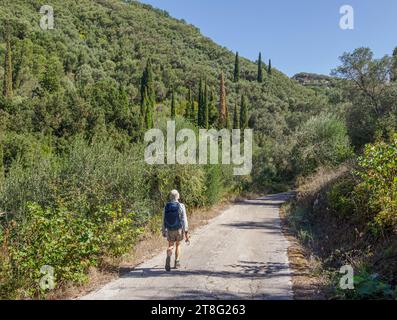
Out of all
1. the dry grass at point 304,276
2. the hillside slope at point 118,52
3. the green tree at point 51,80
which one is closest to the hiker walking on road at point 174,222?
the dry grass at point 304,276

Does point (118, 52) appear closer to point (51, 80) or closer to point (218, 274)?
point (51, 80)

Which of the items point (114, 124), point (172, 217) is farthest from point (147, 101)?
point (172, 217)

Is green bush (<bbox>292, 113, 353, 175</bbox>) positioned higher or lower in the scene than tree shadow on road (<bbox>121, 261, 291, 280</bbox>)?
higher

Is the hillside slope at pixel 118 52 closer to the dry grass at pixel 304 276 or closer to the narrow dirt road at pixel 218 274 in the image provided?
the narrow dirt road at pixel 218 274

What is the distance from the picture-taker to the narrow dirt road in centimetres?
696

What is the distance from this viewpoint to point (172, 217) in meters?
9.01

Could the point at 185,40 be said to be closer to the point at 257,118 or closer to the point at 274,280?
the point at 257,118

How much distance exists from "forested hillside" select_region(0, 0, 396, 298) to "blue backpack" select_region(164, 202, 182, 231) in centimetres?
100

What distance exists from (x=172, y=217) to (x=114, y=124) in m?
37.2

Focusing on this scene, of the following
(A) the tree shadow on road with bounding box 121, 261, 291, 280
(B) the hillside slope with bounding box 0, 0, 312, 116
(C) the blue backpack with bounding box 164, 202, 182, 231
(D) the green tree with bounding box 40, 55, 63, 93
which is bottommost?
(A) the tree shadow on road with bounding box 121, 261, 291, 280

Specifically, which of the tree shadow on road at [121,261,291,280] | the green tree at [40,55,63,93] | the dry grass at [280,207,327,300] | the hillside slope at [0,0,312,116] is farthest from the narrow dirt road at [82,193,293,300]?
the hillside slope at [0,0,312,116]

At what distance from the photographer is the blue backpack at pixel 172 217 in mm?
8969

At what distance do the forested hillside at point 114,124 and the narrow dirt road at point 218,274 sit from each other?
1093 millimetres

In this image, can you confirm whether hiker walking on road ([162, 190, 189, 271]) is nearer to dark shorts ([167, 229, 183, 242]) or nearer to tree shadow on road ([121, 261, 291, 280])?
dark shorts ([167, 229, 183, 242])
